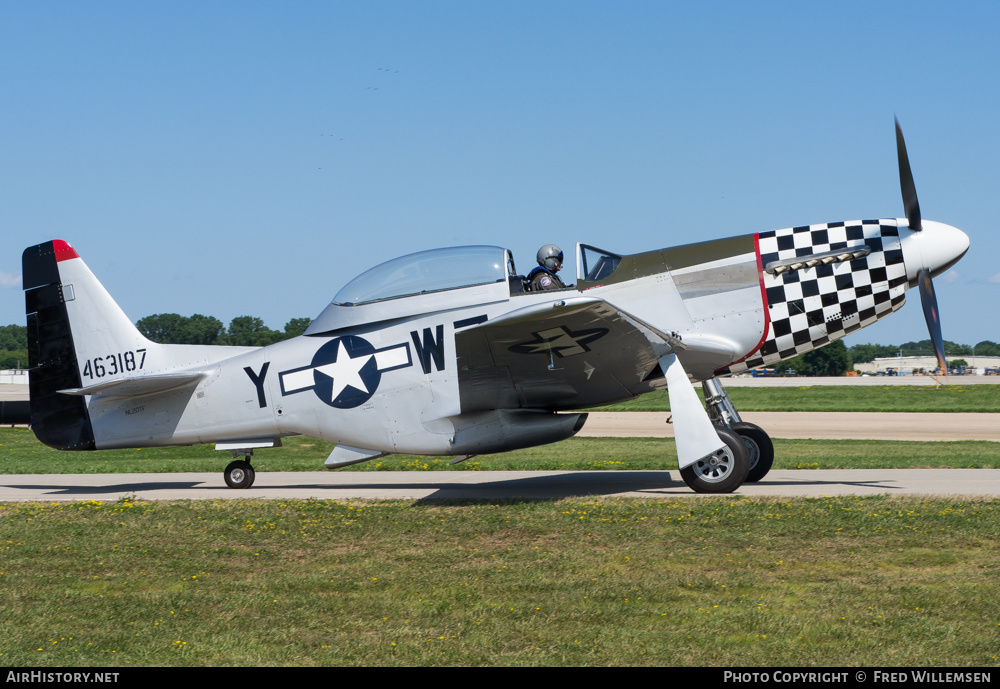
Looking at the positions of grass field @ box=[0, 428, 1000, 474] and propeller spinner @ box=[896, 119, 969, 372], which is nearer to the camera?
propeller spinner @ box=[896, 119, 969, 372]

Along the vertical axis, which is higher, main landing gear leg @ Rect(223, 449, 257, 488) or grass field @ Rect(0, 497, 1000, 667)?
main landing gear leg @ Rect(223, 449, 257, 488)

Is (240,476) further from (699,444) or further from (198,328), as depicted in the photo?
(198,328)

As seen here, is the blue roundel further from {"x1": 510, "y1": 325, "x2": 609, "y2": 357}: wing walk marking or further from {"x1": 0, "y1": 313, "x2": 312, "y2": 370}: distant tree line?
{"x1": 0, "y1": 313, "x2": 312, "y2": 370}: distant tree line

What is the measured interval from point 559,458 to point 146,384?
30.5ft

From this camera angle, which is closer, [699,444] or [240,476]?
[699,444]

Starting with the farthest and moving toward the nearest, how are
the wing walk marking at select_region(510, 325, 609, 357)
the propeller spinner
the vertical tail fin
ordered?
the vertical tail fin → the propeller spinner → the wing walk marking at select_region(510, 325, 609, 357)

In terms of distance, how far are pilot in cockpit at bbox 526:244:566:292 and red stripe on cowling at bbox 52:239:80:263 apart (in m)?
7.27

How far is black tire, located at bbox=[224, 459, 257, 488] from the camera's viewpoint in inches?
528

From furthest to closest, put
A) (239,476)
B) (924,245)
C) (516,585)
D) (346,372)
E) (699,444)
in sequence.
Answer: (239,476), (346,372), (924,245), (699,444), (516,585)

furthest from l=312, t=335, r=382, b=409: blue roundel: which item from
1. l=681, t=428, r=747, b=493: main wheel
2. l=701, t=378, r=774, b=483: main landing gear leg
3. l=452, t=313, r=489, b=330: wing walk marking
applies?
Result: l=701, t=378, r=774, b=483: main landing gear leg

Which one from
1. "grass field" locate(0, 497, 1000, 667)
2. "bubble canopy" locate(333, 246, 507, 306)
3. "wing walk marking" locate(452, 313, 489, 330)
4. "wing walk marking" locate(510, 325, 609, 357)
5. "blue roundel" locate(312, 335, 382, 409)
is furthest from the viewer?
"blue roundel" locate(312, 335, 382, 409)

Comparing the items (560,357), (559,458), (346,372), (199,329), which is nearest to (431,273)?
(346,372)

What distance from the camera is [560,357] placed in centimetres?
1087
